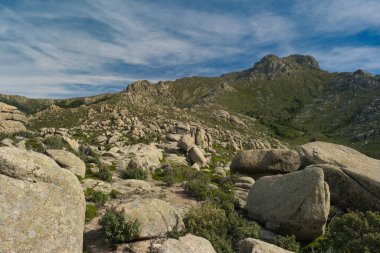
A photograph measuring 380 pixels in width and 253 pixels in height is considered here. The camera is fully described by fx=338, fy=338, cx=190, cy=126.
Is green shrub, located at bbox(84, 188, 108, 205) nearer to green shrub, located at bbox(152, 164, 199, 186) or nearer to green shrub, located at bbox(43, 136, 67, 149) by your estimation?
green shrub, located at bbox(152, 164, 199, 186)

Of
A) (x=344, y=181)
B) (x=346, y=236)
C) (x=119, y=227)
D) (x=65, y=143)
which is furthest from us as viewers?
A: (x=65, y=143)

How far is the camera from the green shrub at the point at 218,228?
1529cm

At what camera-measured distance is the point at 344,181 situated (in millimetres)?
22547

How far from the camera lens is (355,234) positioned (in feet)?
54.5

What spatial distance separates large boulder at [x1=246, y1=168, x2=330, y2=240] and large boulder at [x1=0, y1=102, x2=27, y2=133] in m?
54.5

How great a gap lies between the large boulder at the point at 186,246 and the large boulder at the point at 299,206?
277 inches

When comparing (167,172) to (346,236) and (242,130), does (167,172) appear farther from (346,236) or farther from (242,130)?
(242,130)

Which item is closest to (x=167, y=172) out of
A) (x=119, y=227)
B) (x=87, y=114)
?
(x=119, y=227)

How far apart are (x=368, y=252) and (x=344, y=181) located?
869cm

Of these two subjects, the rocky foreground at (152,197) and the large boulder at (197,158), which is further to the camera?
the large boulder at (197,158)

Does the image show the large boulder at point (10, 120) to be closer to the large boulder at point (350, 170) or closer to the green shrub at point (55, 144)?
the green shrub at point (55, 144)

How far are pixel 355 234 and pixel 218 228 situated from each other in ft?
22.0

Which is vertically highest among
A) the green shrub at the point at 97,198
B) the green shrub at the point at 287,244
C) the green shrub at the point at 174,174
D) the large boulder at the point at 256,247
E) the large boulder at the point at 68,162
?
the large boulder at the point at 68,162

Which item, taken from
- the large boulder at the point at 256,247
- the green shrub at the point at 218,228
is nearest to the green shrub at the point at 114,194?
the green shrub at the point at 218,228
